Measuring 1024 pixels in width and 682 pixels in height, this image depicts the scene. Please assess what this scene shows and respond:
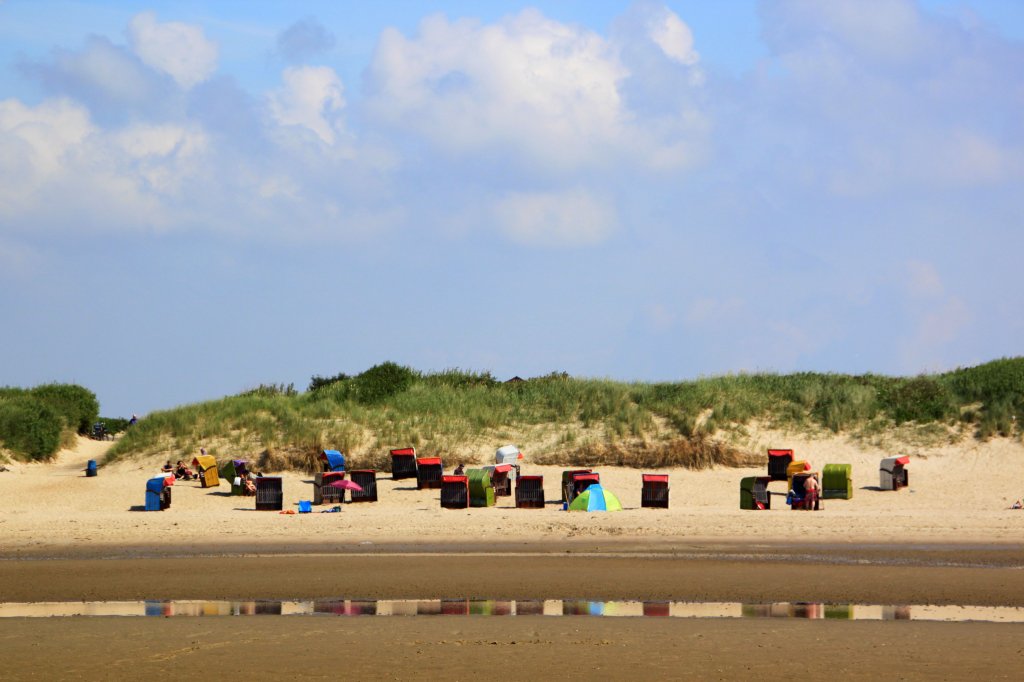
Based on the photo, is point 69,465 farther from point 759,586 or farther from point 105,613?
point 759,586

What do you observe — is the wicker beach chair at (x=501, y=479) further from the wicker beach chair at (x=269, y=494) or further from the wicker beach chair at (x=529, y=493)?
the wicker beach chair at (x=269, y=494)

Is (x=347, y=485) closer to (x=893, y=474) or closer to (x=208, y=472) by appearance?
(x=208, y=472)

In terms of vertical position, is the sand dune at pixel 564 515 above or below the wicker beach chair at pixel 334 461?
below

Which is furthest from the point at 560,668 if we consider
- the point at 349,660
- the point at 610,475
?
the point at 610,475

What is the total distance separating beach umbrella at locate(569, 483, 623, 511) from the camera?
2377 centimetres

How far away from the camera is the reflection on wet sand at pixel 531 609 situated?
13219 millimetres

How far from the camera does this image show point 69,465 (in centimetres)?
3581

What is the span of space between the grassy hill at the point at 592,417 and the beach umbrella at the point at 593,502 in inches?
248

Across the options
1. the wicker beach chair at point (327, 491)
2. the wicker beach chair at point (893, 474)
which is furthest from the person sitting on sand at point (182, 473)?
the wicker beach chair at point (893, 474)

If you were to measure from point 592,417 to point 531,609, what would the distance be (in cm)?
1954

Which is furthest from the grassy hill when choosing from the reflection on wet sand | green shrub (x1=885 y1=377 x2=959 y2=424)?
the reflection on wet sand

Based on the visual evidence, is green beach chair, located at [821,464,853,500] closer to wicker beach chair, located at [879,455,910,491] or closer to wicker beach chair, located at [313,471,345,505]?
wicker beach chair, located at [879,455,910,491]

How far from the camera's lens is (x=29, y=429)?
117 ft

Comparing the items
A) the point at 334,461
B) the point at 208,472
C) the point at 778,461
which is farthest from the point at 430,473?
the point at 778,461
